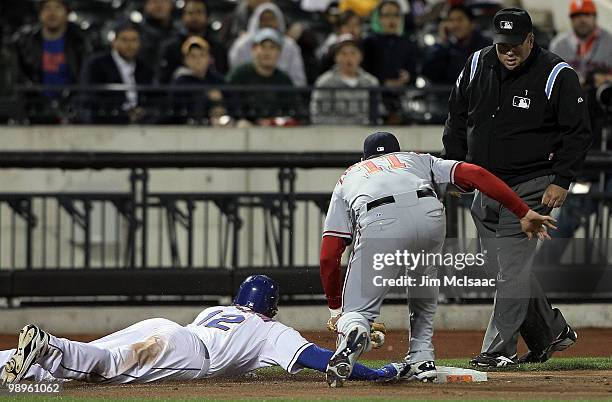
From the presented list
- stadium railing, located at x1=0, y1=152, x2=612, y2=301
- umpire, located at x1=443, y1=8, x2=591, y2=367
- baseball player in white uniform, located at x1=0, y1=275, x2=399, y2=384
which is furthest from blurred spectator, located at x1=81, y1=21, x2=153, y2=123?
baseball player in white uniform, located at x1=0, y1=275, x2=399, y2=384

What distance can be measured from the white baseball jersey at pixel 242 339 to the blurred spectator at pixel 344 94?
6.88 meters

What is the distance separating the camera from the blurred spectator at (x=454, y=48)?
643 inches

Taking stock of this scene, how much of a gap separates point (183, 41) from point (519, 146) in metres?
7.24

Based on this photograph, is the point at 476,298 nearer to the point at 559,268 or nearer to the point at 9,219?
the point at 559,268

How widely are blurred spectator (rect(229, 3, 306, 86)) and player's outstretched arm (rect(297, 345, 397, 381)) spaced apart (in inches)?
316

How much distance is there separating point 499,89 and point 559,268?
376cm

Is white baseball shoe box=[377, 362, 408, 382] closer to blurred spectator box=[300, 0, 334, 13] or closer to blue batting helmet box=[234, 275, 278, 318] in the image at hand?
blue batting helmet box=[234, 275, 278, 318]

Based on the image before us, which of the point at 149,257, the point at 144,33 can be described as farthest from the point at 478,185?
the point at 144,33

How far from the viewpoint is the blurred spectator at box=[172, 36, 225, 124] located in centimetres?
1590

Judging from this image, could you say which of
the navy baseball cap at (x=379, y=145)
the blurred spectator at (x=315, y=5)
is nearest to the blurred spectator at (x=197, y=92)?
the blurred spectator at (x=315, y=5)

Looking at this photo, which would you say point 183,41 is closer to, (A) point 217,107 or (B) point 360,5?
(A) point 217,107

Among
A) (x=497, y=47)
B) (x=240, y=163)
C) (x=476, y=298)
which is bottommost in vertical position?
(x=476, y=298)

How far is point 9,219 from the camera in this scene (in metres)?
14.6

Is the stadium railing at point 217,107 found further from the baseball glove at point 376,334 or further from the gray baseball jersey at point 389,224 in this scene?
the baseball glove at point 376,334
